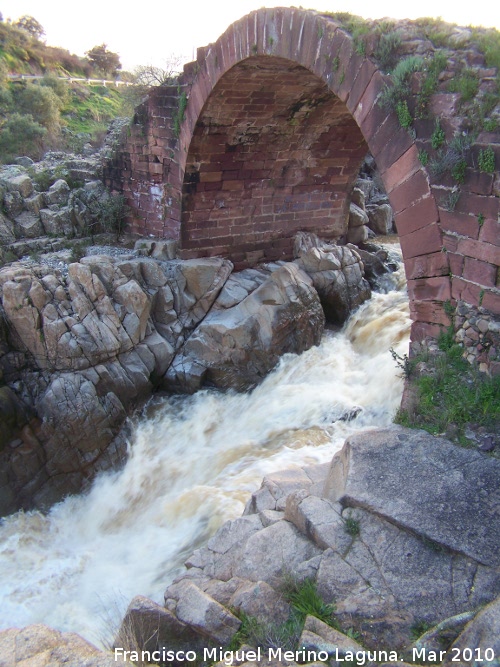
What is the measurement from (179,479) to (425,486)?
4.14 m

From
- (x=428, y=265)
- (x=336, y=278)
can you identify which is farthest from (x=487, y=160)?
(x=336, y=278)

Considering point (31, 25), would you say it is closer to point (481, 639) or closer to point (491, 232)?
point (491, 232)

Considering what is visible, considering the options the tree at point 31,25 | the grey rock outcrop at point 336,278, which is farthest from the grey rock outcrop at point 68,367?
the tree at point 31,25

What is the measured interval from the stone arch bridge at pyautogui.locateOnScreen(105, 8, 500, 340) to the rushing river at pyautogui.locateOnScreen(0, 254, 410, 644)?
2.41 m

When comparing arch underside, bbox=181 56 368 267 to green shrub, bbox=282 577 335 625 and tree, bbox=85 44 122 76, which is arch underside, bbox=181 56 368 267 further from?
tree, bbox=85 44 122 76

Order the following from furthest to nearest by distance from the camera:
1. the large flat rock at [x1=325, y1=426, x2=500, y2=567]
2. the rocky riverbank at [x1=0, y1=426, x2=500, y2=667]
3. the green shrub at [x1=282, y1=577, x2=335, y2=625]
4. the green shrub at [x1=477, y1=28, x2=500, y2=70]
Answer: the green shrub at [x1=477, y1=28, x2=500, y2=70]
the large flat rock at [x1=325, y1=426, x2=500, y2=567]
the green shrub at [x1=282, y1=577, x2=335, y2=625]
the rocky riverbank at [x1=0, y1=426, x2=500, y2=667]

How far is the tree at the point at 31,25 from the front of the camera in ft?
89.5

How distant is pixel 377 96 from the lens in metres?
5.21

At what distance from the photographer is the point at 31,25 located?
1080 inches

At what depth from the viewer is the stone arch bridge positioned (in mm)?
4652

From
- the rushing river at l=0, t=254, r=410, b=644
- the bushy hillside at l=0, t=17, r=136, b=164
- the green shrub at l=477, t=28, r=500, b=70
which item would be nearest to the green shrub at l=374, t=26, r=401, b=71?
the green shrub at l=477, t=28, r=500, b=70

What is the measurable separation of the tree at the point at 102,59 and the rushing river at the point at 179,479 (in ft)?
82.0

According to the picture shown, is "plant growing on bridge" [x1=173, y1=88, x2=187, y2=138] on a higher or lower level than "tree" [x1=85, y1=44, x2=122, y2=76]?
lower

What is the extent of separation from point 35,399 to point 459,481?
19.6ft
